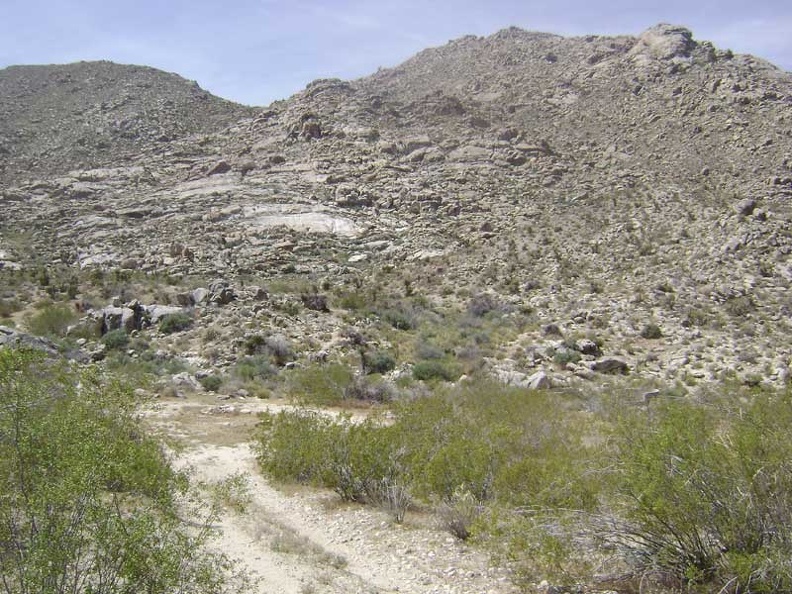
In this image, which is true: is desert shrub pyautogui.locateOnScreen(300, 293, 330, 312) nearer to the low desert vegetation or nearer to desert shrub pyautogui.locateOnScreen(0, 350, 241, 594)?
the low desert vegetation

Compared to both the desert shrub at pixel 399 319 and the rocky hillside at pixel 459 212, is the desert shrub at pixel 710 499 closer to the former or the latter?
the rocky hillside at pixel 459 212

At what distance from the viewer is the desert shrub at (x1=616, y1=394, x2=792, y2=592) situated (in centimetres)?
534

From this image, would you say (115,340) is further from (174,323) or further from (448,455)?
(448,455)

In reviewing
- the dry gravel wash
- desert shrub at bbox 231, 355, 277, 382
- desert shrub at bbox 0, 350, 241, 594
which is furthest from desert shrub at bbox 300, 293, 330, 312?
desert shrub at bbox 0, 350, 241, 594

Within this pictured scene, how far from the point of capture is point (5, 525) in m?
4.58

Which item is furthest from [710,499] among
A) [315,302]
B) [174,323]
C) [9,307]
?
[9,307]

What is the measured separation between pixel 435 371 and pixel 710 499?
45.3ft

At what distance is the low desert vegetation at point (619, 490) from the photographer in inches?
216

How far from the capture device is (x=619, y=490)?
20.4 feet

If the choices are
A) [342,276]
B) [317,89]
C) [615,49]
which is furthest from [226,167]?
[615,49]

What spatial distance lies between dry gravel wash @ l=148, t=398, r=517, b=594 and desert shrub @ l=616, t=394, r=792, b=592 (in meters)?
1.79

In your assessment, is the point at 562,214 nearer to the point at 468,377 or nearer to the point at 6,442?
the point at 468,377

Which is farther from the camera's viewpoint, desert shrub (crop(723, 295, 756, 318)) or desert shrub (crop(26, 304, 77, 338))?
desert shrub (crop(723, 295, 756, 318))

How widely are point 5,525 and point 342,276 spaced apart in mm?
25307
